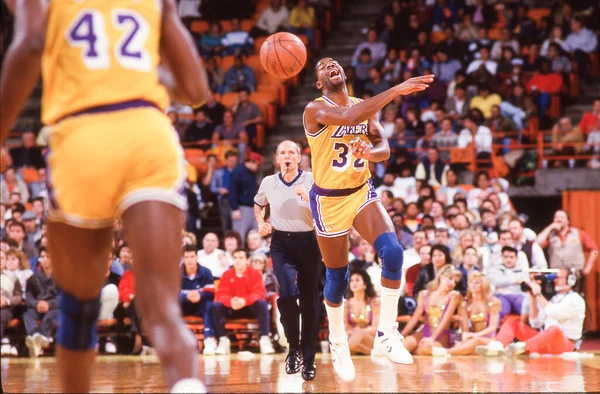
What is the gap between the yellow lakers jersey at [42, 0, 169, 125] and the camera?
11.0ft

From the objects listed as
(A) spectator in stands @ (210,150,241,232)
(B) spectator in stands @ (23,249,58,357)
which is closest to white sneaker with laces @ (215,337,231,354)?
(B) spectator in stands @ (23,249,58,357)

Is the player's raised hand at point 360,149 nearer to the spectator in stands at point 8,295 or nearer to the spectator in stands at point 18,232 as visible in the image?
the spectator in stands at point 8,295

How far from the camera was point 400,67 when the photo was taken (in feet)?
59.4

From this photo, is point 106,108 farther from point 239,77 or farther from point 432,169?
point 239,77

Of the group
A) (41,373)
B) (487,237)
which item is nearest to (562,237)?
(487,237)

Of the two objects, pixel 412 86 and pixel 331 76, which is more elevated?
pixel 331 76

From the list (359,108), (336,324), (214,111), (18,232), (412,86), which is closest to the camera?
(412,86)

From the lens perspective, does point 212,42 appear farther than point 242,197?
Yes

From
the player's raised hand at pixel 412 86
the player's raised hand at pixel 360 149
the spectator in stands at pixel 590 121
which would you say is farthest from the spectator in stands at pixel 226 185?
the player's raised hand at pixel 412 86

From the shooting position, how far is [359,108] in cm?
705

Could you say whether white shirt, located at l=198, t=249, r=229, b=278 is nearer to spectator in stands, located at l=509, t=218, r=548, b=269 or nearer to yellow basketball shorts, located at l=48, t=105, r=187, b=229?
spectator in stands, located at l=509, t=218, r=548, b=269

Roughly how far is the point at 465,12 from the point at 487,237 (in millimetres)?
7375

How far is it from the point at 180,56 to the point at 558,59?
1502 centimetres

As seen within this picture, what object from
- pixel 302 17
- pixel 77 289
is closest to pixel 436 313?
pixel 77 289
